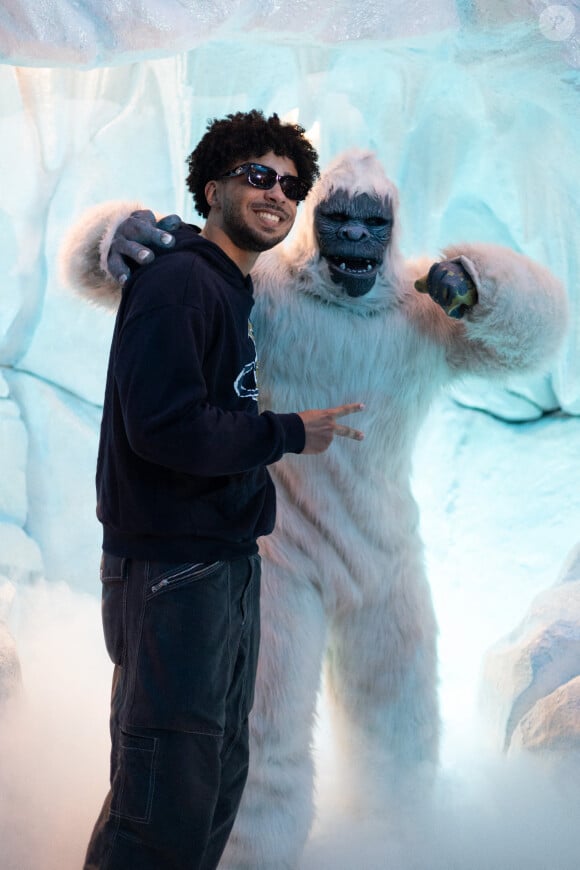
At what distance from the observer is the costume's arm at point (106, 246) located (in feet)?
4.40

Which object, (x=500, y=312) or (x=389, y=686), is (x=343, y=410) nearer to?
(x=500, y=312)

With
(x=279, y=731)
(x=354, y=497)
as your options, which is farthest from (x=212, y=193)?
(x=279, y=731)

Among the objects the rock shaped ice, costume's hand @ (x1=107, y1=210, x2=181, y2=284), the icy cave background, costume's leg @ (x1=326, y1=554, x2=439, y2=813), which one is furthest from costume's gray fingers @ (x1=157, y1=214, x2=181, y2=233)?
the rock shaped ice

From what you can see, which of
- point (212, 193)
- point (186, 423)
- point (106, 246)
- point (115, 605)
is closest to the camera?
point (186, 423)

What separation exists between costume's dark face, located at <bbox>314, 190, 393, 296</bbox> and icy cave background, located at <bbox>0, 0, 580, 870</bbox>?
32cm

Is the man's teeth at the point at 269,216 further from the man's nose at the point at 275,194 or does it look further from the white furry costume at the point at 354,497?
the white furry costume at the point at 354,497

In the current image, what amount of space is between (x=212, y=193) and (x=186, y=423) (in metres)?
0.39

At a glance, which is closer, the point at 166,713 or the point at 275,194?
the point at 166,713

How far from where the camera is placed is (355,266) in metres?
1.55

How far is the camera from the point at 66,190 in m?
2.49

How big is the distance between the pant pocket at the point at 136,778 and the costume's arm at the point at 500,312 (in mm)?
783

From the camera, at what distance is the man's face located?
4.07 feet

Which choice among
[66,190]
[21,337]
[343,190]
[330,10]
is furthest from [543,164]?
[21,337]

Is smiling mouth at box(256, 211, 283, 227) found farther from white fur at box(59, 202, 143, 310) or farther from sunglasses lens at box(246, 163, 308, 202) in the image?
white fur at box(59, 202, 143, 310)
